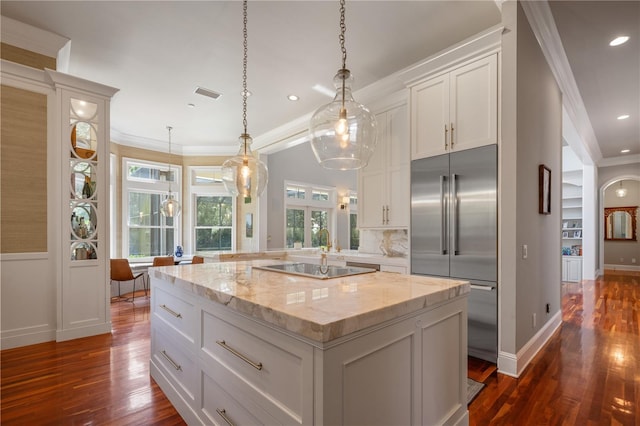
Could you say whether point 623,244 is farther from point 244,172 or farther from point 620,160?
point 244,172

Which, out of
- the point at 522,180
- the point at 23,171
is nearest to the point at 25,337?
the point at 23,171

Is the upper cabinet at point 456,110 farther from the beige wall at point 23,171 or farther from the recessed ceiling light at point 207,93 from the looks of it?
the beige wall at point 23,171

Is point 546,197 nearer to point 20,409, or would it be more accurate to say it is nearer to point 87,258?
point 20,409

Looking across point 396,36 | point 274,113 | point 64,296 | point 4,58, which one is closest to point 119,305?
point 64,296

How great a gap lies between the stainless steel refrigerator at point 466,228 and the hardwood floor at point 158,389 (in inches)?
18.1

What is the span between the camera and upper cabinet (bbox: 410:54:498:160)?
280 cm

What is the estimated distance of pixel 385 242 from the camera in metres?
4.55

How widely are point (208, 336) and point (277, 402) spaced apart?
66 cm

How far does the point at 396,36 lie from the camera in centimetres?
322

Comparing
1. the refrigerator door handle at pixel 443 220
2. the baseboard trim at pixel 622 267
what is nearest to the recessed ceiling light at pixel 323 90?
the refrigerator door handle at pixel 443 220

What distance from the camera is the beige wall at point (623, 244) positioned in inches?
364

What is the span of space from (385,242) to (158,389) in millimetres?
3188

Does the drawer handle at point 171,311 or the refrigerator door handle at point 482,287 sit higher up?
the refrigerator door handle at point 482,287

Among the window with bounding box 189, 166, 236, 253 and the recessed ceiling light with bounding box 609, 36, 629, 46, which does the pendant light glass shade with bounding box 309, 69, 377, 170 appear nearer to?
the recessed ceiling light with bounding box 609, 36, 629, 46
